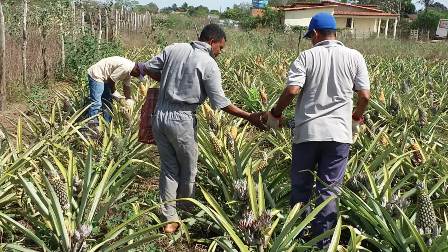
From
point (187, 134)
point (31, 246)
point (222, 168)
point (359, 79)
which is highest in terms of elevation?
point (359, 79)

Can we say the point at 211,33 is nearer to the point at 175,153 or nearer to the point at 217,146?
the point at 175,153

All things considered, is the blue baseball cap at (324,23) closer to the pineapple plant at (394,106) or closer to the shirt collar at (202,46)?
the shirt collar at (202,46)

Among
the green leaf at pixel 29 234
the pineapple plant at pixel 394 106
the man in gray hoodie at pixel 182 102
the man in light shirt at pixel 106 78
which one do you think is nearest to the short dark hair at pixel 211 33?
the man in gray hoodie at pixel 182 102

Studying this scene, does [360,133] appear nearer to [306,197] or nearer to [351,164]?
[351,164]

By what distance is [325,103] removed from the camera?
3236 mm

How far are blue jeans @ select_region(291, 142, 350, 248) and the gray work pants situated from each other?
77 cm

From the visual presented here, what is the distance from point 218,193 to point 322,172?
3.71 feet

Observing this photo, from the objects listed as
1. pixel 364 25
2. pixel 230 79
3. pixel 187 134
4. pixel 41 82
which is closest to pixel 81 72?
pixel 41 82

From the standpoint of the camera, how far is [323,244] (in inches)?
127

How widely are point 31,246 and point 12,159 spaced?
3.07 feet

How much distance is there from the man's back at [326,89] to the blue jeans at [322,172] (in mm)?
87

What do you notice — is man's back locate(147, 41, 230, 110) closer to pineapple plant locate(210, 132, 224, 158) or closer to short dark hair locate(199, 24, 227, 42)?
short dark hair locate(199, 24, 227, 42)

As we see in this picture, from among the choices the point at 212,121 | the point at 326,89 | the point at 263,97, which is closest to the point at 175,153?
the point at 326,89

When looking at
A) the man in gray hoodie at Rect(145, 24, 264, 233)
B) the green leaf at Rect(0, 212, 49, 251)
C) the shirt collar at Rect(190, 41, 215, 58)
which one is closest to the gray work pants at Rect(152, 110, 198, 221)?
the man in gray hoodie at Rect(145, 24, 264, 233)
